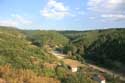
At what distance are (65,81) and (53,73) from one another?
252 cm

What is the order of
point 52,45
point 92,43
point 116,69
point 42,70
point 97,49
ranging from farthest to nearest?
point 52,45 → point 92,43 → point 97,49 → point 116,69 → point 42,70

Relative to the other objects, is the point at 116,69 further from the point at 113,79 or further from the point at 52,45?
the point at 52,45

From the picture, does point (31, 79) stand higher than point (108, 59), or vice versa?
point (31, 79)

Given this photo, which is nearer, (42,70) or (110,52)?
(42,70)

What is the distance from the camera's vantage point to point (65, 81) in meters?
21.8

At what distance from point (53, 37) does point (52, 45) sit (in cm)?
1241

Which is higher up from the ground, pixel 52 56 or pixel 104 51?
pixel 52 56

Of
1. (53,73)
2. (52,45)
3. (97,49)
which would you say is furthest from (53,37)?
(53,73)

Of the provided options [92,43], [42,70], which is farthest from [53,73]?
[92,43]

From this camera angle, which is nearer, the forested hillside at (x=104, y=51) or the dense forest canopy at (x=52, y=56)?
the dense forest canopy at (x=52, y=56)

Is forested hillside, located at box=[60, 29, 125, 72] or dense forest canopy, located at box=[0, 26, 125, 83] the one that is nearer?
dense forest canopy, located at box=[0, 26, 125, 83]

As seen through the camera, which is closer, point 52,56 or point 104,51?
point 52,56

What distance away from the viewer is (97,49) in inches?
3430

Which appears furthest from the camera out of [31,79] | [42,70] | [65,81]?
[42,70]
